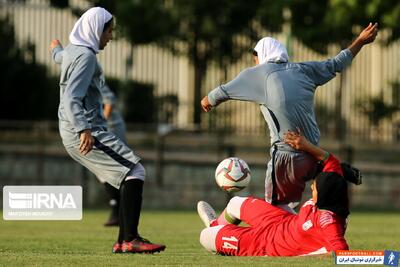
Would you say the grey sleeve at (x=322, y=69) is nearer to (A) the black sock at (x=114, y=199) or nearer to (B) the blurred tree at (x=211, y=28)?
(A) the black sock at (x=114, y=199)

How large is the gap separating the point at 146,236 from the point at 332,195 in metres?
5.51

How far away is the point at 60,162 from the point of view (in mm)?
27312

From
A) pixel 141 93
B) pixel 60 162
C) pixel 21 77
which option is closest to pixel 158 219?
A: pixel 60 162

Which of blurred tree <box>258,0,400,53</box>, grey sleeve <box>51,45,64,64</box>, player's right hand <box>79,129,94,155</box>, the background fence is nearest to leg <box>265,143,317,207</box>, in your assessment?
player's right hand <box>79,129,94,155</box>

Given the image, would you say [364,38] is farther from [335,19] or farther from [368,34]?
[335,19]

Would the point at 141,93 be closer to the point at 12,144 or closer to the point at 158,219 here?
the point at 12,144

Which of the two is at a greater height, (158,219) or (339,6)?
(339,6)

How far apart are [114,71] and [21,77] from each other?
16.7ft

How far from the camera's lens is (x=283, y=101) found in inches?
485

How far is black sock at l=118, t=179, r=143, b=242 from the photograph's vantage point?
11.9 metres

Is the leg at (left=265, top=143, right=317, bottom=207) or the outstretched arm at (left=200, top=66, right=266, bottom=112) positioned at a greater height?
the outstretched arm at (left=200, top=66, right=266, bottom=112)

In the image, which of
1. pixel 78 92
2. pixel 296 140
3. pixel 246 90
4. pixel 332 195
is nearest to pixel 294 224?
pixel 332 195

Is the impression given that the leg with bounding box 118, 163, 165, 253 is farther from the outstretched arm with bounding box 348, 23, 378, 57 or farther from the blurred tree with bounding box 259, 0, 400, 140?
the blurred tree with bounding box 259, 0, 400, 140

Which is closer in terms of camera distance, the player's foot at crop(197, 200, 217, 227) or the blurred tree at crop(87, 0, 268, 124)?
the player's foot at crop(197, 200, 217, 227)
